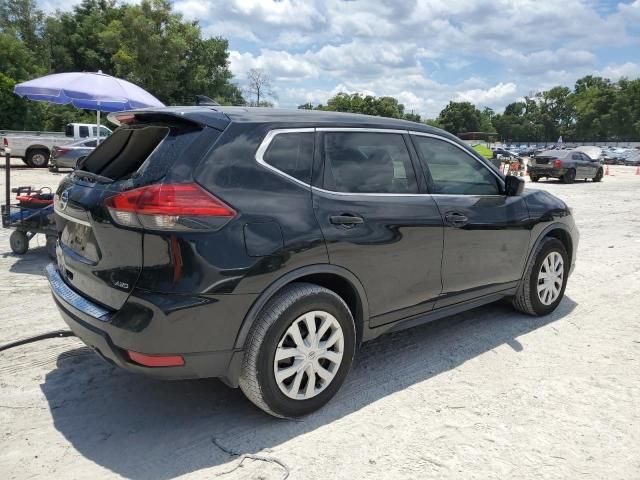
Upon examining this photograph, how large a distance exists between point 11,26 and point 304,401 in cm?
5686

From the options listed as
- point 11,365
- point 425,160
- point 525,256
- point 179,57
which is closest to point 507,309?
point 525,256

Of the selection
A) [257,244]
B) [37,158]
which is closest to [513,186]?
[257,244]

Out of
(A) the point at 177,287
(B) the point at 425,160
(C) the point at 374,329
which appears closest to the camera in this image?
(A) the point at 177,287

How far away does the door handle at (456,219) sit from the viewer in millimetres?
3875

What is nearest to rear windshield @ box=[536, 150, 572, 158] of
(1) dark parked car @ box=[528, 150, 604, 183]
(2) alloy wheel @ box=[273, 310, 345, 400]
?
(1) dark parked car @ box=[528, 150, 604, 183]

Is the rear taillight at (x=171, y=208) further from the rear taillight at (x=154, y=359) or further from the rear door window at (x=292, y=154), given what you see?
the rear taillight at (x=154, y=359)

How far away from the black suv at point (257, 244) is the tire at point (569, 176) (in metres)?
21.3

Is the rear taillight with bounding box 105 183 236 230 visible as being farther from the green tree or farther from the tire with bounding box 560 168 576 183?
the green tree

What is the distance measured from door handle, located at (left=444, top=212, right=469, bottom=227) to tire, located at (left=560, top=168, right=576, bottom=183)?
21271 millimetres

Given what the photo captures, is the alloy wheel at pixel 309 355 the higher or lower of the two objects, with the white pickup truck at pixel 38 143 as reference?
lower

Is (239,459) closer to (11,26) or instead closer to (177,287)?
(177,287)

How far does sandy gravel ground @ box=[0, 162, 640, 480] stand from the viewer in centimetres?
275

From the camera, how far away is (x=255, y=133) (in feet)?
9.91

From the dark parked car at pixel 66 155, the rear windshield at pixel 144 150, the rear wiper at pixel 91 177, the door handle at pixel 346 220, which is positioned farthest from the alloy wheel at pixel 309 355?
the dark parked car at pixel 66 155
